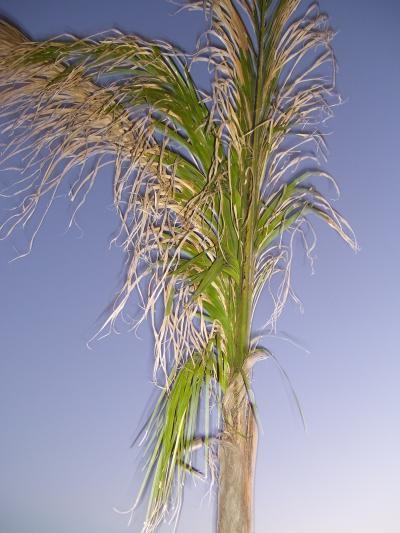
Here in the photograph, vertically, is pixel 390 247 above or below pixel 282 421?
above

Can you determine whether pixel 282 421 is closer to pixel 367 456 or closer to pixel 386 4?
pixel 367 456

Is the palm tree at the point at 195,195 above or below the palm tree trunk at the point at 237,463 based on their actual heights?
above

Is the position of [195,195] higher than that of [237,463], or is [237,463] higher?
[195,195]

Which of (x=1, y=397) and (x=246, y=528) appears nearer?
(x=246, y=528)

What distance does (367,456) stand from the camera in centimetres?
169

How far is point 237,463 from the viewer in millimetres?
1276

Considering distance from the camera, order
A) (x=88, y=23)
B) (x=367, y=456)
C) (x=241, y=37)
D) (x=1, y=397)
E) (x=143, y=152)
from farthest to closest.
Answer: (x=88, y=23)
(x=1, y=397)
(x=367, y=456)
(x=241, y=37)
(x=143, y=152)

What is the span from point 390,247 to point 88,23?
110cm

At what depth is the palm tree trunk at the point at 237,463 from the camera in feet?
4.10

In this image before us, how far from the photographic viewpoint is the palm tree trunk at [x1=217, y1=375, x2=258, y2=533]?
125 cm

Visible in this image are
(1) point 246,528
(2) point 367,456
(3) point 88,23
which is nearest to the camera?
(1) point 246,528

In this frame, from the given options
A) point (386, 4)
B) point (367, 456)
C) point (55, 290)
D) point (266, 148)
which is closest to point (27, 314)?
point (55, 290)

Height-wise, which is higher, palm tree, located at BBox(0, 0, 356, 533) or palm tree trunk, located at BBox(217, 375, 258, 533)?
palm tree, located at BBox(0, 0, 356, 533)

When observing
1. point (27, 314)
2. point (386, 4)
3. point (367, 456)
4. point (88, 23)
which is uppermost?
point (386, 4)
